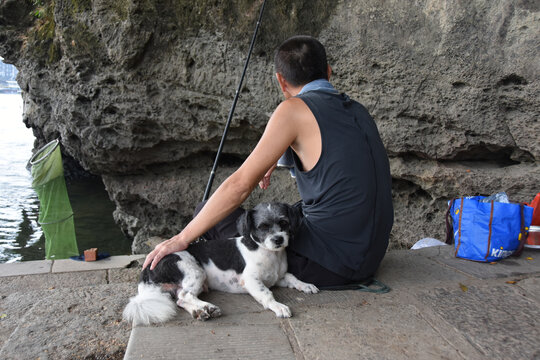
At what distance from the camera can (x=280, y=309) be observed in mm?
2158

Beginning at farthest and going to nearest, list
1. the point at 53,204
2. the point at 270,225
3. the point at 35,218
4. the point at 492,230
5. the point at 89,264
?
the point at 35,218 < the point at 53,204 < the point at 89,264 < the point at 492,230 < the point at 270,225

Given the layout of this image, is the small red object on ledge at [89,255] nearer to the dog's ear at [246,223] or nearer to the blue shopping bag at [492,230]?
the dog's ear at [246,223]

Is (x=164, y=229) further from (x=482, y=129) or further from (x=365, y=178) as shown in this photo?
→ (x=365, y=178)

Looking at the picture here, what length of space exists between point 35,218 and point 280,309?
10.00m

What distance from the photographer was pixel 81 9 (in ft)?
19.7

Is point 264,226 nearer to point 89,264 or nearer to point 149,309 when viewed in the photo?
point 149,309

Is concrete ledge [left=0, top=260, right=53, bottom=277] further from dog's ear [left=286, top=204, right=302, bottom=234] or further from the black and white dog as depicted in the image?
dog's ear [left=286, top=204, right=302, bottom=234]

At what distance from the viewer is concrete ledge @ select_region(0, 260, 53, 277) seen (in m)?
3.88

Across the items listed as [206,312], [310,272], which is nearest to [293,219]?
[310,272]

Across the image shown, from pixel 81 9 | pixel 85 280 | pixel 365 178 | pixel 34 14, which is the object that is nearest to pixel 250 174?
pixel 365 178

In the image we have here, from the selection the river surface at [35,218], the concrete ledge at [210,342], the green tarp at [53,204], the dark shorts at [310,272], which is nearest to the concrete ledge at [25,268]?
the green tarp at [53,204]

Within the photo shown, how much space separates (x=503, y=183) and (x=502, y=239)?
1812 millimetres

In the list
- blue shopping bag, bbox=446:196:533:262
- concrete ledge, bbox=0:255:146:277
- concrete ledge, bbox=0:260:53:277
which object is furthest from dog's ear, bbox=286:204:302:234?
concrete ledge, bbox=0:260:53:277

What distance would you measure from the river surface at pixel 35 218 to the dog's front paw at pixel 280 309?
22.5ft
